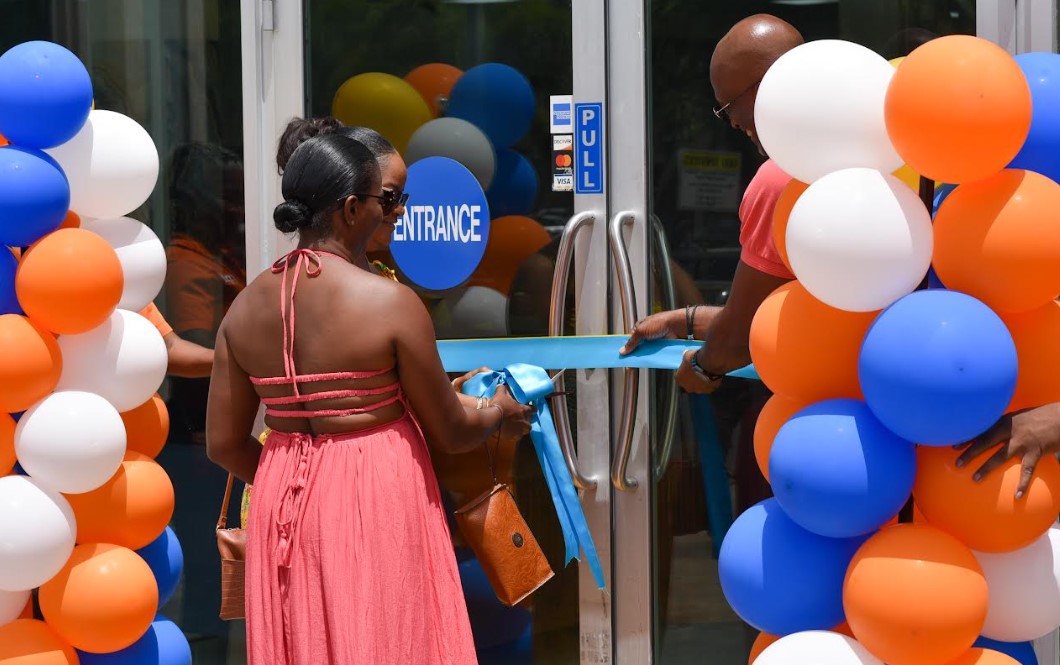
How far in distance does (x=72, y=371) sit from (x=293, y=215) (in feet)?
2.66

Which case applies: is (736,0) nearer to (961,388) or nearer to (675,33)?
(675,33)

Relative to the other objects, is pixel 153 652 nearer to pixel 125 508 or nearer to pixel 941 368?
pixel 125 508

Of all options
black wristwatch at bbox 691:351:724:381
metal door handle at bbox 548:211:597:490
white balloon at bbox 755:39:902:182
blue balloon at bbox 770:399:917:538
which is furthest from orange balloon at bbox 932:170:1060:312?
metal door handle at bbox 548:211:597:490

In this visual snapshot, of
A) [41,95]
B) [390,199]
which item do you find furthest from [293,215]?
[41,95]

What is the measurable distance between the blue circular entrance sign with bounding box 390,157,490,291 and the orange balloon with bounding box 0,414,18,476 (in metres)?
1.21

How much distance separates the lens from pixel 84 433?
10.6ft

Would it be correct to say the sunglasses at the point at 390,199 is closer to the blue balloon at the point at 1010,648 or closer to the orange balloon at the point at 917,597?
the orange balloon at the point at 917,597

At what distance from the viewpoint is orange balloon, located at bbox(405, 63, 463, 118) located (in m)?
3.97

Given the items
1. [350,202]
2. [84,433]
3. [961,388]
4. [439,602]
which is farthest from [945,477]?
[84,433]

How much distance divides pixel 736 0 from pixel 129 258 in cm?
174

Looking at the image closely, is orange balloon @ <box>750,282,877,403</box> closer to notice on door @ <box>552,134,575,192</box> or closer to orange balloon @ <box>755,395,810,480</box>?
orange balloon @ <box>755,395,810,480</box>

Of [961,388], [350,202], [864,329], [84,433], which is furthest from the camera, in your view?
[84,433]

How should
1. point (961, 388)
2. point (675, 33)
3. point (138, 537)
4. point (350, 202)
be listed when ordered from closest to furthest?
A: point (961, 388) → point (350, 202) → point (138, 537) → point (675, 33)

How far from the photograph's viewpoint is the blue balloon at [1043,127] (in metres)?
2.48
